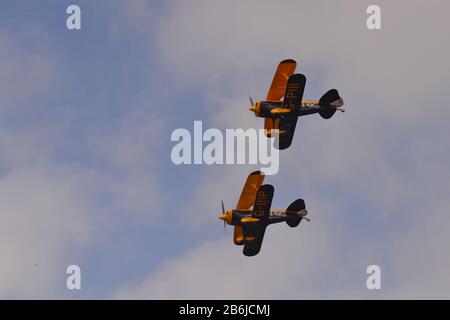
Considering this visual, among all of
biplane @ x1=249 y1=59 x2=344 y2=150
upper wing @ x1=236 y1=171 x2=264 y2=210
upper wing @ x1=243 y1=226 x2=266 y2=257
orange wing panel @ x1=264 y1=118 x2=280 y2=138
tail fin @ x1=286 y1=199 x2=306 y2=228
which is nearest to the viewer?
biplane @ x1=249 y1=59 x2=344 y2=150

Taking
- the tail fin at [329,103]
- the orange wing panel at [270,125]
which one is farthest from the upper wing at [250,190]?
the tail fin at [329,103]

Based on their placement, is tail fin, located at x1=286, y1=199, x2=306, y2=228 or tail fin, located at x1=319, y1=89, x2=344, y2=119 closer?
tail fin, located at x1=319, y1=89, x2=344, y2=119

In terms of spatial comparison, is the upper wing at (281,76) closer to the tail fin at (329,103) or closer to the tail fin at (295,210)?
the tail fin at (329,103)

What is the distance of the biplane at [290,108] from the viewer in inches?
4124

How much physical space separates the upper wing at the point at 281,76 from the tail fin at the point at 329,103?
560 cm

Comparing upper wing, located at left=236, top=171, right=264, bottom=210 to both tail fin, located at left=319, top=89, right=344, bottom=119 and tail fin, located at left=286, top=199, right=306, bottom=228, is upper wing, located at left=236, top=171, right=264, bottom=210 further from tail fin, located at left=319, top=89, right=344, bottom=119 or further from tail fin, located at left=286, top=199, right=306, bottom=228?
tail fin, located at left=319, top=89, right=344, bottom=119

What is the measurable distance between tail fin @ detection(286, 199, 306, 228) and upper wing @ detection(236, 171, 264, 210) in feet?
14.1

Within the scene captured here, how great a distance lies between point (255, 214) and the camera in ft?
348

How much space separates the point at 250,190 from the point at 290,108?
33.7 ft

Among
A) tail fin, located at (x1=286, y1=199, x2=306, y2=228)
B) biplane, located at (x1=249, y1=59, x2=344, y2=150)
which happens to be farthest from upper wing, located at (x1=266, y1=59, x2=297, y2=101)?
tail fin, located at (x1=286, y1=199, x2=306, y2=228)

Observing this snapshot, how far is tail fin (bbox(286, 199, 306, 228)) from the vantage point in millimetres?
108812
